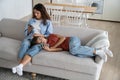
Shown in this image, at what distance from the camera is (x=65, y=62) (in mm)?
2600

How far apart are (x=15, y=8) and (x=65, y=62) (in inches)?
144

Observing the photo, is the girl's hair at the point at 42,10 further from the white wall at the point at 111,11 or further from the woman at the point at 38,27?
the white wall at the point at 111,11

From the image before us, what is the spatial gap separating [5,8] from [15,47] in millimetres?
2667

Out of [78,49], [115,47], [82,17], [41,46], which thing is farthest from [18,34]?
[115,47]

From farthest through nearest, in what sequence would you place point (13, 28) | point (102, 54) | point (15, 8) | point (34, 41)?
point (15, 8) → point (13, 28) → point (34, 41) → point (102, 54)

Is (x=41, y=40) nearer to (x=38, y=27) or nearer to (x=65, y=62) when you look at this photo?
(x=38, y=27)

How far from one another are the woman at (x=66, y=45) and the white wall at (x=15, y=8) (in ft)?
8.47

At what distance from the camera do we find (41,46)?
285 cm

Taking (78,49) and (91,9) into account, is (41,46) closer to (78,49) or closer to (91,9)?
(78,49)

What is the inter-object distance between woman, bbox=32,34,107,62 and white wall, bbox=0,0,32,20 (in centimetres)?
258

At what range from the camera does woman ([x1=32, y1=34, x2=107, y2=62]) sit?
2674 millimetres

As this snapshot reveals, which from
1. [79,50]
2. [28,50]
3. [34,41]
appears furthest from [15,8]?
[79,50]

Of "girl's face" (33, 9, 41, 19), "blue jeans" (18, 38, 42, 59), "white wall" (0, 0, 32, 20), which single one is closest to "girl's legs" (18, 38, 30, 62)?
"blue jeans" (18, 38, 42, 59)

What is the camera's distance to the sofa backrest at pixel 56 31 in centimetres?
308
